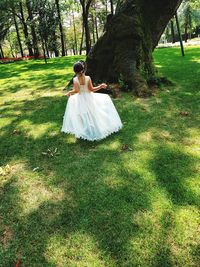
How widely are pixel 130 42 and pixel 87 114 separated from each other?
4.87 meters

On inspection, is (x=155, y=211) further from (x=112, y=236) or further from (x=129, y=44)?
(x=129, y=44)

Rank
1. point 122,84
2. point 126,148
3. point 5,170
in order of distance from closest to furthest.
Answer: point 5,170, point 126,148, point 122,84

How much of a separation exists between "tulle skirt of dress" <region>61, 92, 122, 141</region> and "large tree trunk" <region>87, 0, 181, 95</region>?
3182mm

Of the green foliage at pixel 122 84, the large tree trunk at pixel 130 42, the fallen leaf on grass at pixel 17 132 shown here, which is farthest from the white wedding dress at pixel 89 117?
the large tree trunk at pixel 130 42

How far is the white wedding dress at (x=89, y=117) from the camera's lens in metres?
Answer: 6.79

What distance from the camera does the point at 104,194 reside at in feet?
15.5

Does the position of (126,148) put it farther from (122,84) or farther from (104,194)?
(122,84)

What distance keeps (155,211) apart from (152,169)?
1202mm

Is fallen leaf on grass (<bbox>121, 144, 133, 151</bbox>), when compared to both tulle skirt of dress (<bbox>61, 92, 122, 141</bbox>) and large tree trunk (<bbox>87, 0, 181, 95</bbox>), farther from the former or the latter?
large tree trunk (<bbox>87, 0, 181, 95</bbox>)

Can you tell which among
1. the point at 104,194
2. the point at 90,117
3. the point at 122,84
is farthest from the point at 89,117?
the point at 122,84

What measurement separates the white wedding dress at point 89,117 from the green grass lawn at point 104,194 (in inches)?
9.1

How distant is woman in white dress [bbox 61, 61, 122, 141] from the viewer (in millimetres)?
6797

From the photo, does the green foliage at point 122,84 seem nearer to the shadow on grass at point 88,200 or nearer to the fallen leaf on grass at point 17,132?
the shadow on grass at point 88,200

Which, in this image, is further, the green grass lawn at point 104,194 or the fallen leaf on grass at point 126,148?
the fallen leaf on grass at point 126,148
